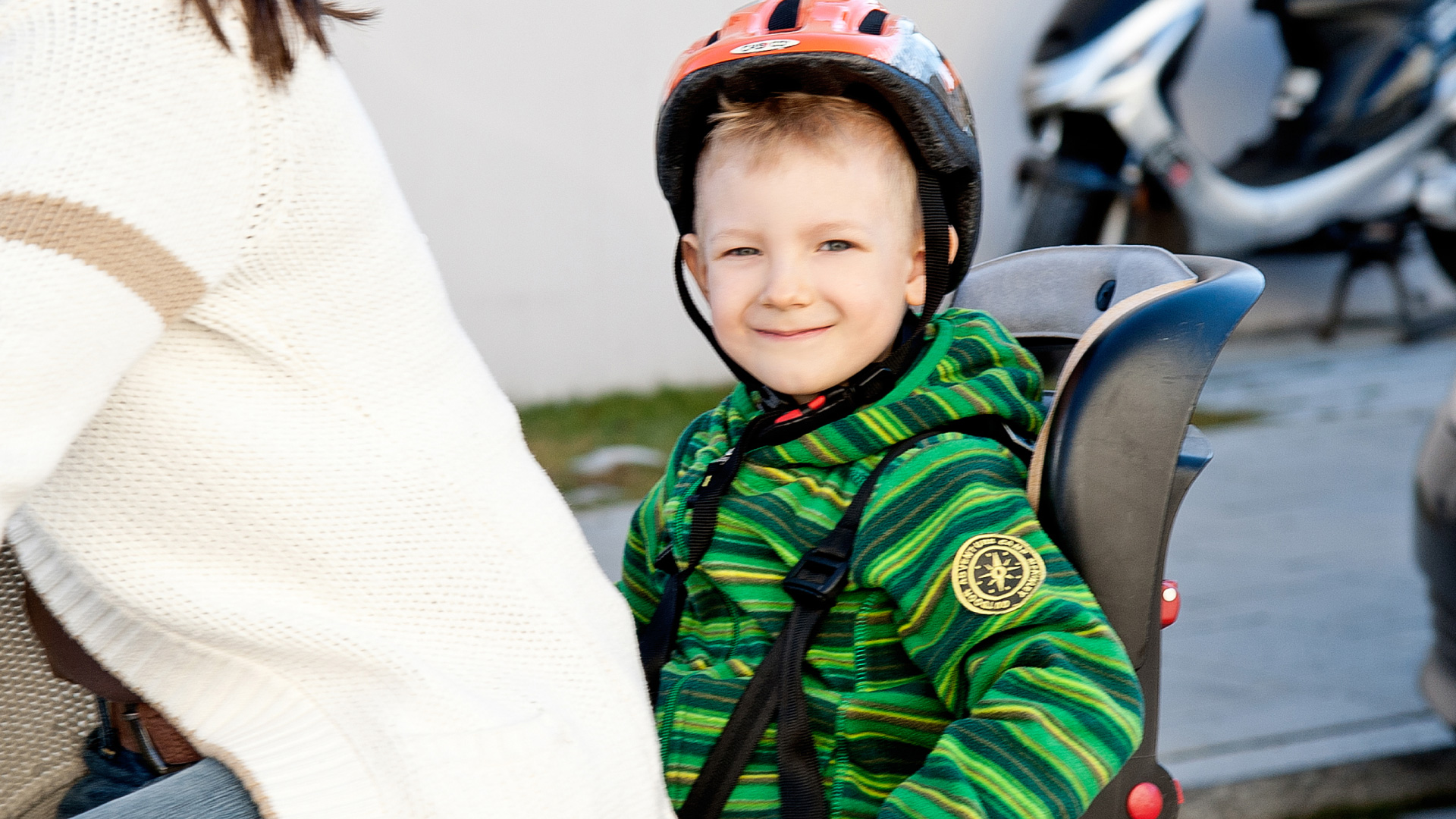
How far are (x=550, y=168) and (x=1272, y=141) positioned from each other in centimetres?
377

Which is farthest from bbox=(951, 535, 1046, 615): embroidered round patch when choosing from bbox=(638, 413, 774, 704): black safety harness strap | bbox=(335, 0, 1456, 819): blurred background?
bbox=(335, 0, 1456, 819): blurred background

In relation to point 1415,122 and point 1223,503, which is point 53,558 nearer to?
point 1223,503

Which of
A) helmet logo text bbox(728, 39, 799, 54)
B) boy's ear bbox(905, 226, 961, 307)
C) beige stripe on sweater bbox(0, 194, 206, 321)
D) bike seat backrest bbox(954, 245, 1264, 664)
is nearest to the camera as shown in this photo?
beige stripe on sweater bbox(0, 194, 206, 321)

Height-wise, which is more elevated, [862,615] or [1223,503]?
[862,615]

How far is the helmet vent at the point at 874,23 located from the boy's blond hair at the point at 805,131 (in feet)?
0.30

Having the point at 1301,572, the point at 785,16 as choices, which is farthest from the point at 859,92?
the point at 1301,572

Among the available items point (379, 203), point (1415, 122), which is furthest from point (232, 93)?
point (1415, 122)

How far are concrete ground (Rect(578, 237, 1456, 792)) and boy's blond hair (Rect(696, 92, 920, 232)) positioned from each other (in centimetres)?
190

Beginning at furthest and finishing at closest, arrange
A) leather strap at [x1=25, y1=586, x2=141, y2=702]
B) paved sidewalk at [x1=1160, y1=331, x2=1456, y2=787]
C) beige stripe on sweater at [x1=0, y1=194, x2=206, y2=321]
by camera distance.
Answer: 1. paved sidewalk at [x1=1160, y1=331, x2=1456, y2=787]
2. leather strap at [x1=25, y1=586, x2=141, y2=702]
3. beige stripe on sweater at [x1=0, y1=194, x2=206, y2=321]

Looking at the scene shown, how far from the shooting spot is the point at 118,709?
1349 millimetres

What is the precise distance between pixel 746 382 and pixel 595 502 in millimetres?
2961

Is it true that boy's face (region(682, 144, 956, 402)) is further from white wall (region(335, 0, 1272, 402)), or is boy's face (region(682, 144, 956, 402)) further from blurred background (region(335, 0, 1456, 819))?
white wall (region(335, 0, 1272, 402))

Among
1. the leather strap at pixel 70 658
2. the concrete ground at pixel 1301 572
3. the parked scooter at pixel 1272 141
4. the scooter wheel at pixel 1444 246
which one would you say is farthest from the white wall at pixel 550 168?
the leather strap at pixel 70 658

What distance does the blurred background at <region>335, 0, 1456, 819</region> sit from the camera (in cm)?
414
